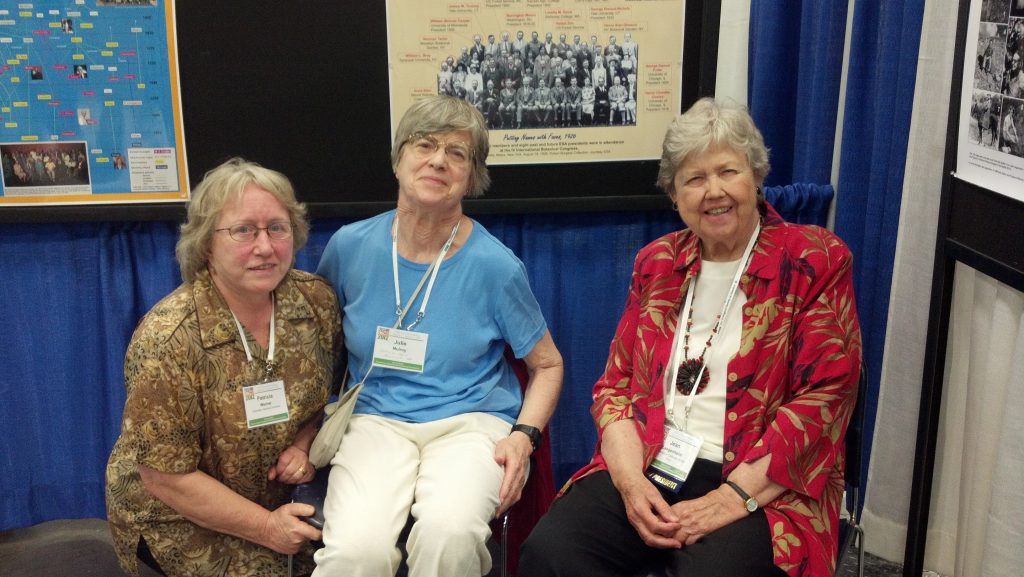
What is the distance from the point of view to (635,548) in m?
2.12

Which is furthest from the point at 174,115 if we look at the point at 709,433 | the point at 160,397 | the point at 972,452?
the point at 972,452

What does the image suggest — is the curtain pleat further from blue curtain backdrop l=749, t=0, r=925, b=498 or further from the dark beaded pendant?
the dark beaded pendant

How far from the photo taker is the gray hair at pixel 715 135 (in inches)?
85.7

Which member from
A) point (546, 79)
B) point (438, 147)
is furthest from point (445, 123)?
point (546, 79)

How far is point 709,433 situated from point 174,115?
73.2 inches

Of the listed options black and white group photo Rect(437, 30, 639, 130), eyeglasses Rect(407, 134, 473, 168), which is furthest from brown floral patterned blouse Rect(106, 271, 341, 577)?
black and white group photo Rect(437, 30, 639, 130)

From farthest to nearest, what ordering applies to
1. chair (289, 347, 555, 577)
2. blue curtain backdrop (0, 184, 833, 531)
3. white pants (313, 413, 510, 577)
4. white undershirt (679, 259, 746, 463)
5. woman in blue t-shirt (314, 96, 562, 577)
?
blue curtain backdrop (0, 184, 833, 531), chair (289, 347, 555, 577), woman in blue t-shirt (314, 96, 562, 577), white undershirt (679, 259, 746, 463), white pants (313, 413, 510, 577)

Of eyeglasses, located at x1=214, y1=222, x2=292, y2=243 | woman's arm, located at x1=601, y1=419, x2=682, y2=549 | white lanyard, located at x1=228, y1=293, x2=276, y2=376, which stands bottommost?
woman's arm, located at x1=601, y1=419, x2=682, y2=549

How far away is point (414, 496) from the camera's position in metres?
2.20

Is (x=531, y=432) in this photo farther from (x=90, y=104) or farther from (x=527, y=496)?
(x=90, y=104)

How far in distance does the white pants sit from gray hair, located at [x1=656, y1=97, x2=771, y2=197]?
84 centimetres

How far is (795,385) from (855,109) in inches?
44.3

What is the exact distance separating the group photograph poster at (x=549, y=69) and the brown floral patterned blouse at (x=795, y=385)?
2.75 feet

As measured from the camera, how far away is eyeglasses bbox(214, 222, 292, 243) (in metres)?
2.14
